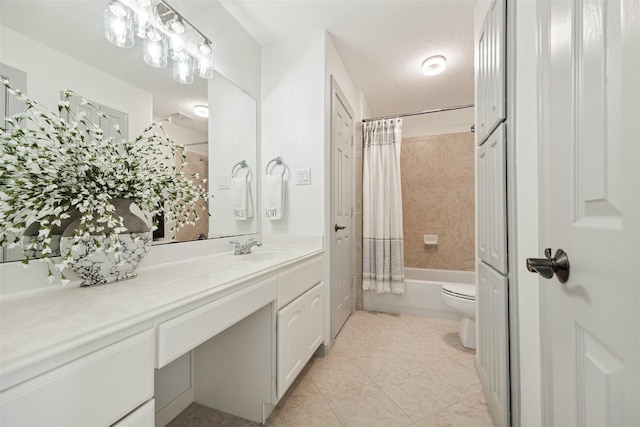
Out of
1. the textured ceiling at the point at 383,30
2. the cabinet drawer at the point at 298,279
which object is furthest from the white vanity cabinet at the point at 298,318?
the textured ceiling at the point at 383,30

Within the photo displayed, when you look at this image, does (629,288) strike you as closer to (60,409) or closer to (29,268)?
(60,409)

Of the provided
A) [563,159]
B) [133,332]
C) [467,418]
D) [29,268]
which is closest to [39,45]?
[29,268]

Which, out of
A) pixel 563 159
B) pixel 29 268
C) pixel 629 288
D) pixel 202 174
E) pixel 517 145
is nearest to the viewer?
pixel 629 288

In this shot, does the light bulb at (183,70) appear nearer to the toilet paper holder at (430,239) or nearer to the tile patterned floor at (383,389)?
the tile patterned floor at (383,389)

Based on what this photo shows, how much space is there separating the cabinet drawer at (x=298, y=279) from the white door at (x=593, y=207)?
3.32 ft

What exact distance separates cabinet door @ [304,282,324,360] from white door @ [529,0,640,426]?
3.75 ft

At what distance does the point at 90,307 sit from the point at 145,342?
0.59 feet

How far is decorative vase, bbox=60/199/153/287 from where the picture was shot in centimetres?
81

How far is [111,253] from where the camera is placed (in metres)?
0.87

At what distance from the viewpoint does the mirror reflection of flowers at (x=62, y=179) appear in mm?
701

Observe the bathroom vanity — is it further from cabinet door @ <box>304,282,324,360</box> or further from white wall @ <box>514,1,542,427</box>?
white wall @ <box>514,1,542,427</box>

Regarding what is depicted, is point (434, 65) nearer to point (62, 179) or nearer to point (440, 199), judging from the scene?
point (440, 199)

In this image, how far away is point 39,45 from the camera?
89cm

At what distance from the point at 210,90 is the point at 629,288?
1.94 meters
